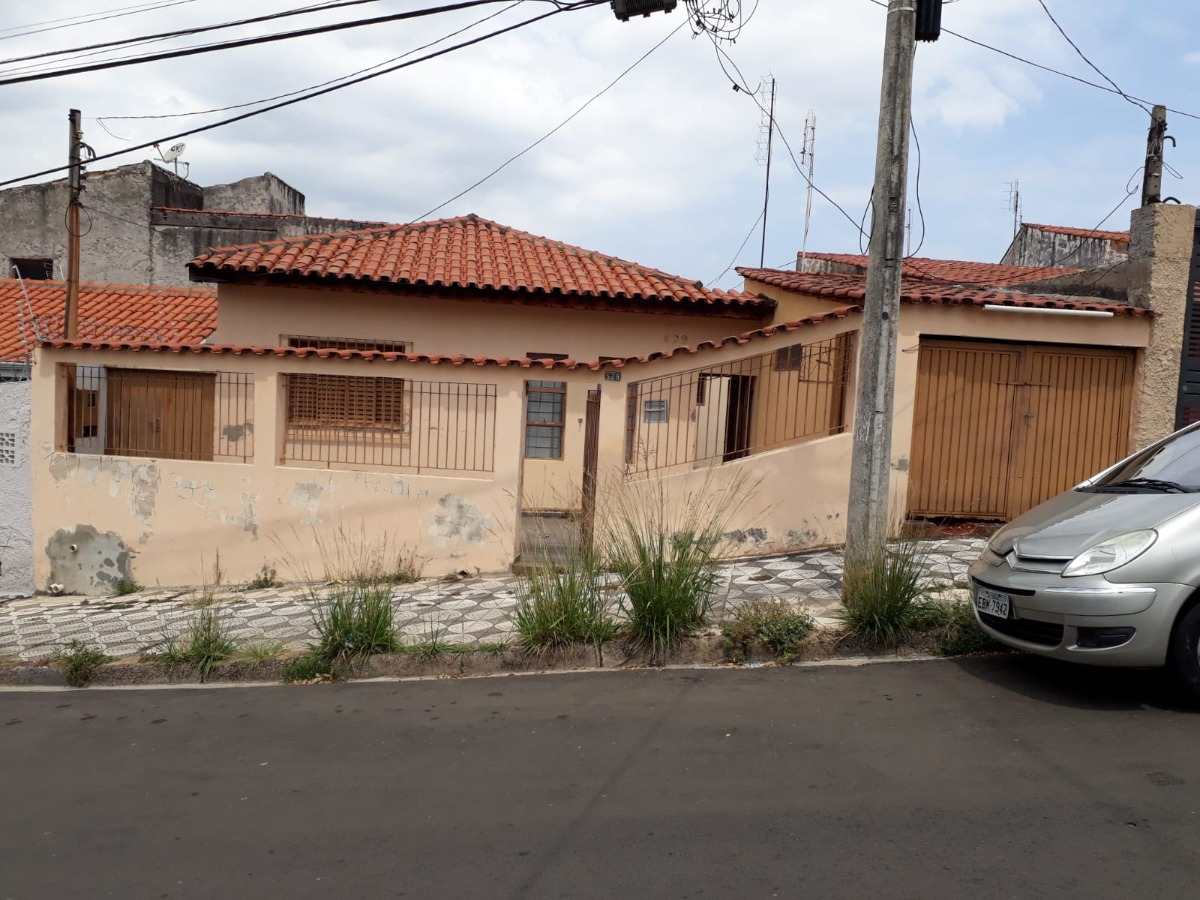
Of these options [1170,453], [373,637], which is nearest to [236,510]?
[373,637]

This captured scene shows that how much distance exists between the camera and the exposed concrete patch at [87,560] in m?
9.90

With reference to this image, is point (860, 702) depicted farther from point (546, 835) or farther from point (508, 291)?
point (508, 291)

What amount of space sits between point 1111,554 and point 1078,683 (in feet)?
3.16

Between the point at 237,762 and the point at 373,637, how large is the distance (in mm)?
1836

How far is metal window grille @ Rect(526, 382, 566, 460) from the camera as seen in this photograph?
1178 cm

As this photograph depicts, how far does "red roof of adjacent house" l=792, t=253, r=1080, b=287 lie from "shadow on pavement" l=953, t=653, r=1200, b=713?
668cm

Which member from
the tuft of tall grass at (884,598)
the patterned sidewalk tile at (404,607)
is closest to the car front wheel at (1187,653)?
the tuft of tall grass at (884,598)

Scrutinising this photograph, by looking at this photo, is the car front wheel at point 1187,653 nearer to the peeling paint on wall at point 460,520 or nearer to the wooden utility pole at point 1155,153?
the peeling paint on wall at point 460,520

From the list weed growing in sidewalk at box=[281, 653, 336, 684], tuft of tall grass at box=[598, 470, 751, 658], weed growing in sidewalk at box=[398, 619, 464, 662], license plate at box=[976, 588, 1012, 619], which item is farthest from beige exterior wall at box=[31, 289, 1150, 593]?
license plate at box=[976, 588, 1012, 619]

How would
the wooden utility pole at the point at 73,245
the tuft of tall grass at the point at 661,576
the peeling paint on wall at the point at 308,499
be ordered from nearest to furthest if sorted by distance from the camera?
the tuft of tall grass at the point at 661,576 → the peeling paint on wall at the point at 308,499 → the wooden utility pole at the point at 73,245

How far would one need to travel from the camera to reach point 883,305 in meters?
7.27

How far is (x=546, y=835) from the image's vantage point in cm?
402

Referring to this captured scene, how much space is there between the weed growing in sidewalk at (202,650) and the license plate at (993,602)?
4.98 meters

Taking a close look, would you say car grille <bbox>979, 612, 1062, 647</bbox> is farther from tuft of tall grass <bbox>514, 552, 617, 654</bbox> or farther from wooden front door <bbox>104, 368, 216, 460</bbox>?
wooden front door <bbox>104, 368, 216, 460</bbox>
